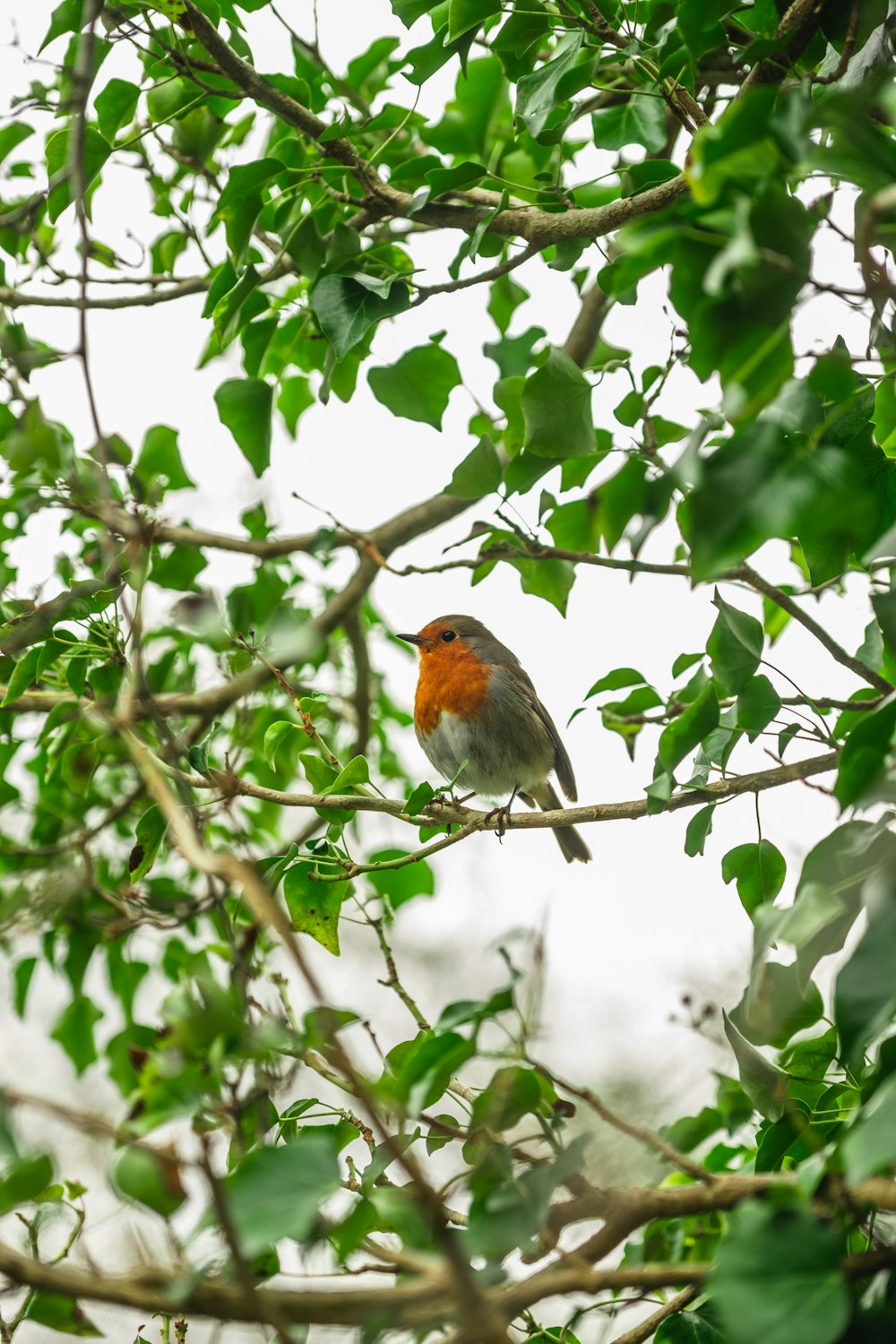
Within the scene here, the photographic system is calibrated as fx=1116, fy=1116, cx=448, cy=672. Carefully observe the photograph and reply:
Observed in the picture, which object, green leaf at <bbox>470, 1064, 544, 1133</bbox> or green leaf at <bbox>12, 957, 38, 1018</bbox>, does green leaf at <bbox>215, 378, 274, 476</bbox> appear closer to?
green leaf at <bbox>470, 1064, 544, 1133</bbox>

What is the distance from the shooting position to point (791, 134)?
945 millimetres

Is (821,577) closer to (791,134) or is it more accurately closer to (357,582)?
(791,134)

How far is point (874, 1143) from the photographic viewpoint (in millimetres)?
773

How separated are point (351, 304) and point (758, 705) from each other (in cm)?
94

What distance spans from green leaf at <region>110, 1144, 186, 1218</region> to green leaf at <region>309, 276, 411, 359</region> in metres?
1.27

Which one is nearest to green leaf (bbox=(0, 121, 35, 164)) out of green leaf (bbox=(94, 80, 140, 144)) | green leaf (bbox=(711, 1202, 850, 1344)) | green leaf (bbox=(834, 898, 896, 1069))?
green leaf (bbox=(94, 80, 140, 144))

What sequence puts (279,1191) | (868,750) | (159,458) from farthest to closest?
(159,458) < (868,750) < (279,1191)

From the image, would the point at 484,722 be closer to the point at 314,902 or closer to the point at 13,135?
the point at 314,902

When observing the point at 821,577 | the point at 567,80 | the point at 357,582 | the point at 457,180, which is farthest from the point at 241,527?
the point at 821,577

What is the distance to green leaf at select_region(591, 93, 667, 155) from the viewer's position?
2.02 m

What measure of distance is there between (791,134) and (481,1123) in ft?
3.17

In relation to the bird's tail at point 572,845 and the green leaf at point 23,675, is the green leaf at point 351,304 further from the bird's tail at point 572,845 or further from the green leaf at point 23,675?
the bird's tail at point 572,845

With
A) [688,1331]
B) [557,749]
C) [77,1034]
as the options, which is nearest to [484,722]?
[557,749]

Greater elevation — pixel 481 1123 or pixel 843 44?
pixel 843 44
